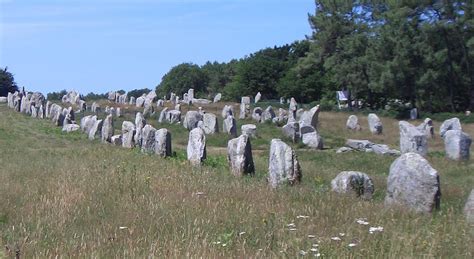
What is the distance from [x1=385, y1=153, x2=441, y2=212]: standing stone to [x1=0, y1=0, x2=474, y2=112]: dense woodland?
3923 centimetres

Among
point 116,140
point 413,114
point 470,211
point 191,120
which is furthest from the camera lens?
point 413,114

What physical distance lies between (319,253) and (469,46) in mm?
46490

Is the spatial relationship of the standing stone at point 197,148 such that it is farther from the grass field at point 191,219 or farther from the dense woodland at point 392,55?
the dense woodland at point 392,55

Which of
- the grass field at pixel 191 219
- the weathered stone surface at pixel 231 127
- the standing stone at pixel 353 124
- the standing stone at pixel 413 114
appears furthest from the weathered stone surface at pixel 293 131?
the standing stone at pixel 413 114

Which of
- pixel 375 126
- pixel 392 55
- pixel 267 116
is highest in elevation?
pixel 392 55

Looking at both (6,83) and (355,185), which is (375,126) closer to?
(355,185)

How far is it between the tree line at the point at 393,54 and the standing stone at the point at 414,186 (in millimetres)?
39225

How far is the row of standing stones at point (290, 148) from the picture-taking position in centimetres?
1229

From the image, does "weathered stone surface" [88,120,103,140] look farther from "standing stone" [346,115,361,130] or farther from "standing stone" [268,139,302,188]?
"standing stone" [268,139,302,188]

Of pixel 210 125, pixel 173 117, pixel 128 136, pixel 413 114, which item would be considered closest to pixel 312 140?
pixel 128 136

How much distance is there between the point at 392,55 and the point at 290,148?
124ft

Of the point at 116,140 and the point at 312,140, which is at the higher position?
the point at 312,140

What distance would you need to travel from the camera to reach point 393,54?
172 ft

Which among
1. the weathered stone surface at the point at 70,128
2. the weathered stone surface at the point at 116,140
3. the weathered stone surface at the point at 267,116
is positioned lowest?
the weathered stone surface at the point at 116,140
